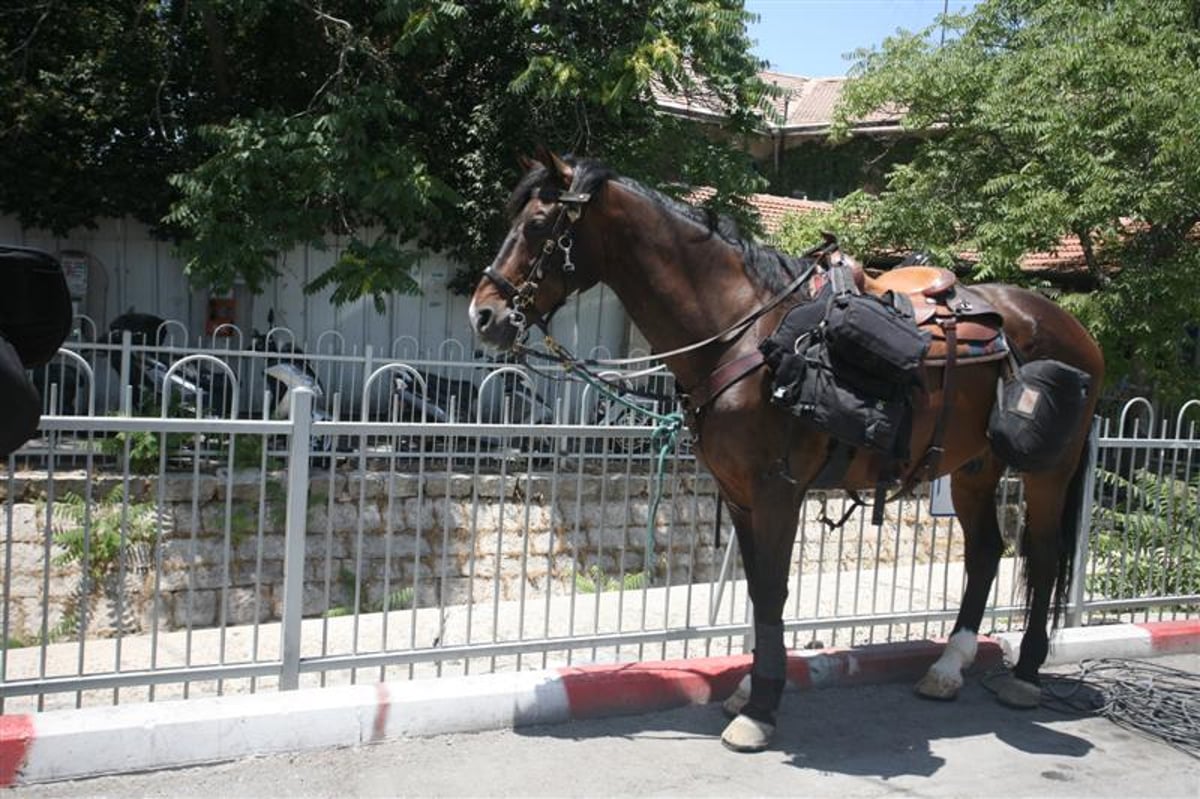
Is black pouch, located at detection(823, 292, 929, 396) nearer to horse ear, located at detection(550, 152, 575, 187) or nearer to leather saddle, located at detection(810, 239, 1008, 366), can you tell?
leather saddle, located at detection(810, 239, 1008, 366)

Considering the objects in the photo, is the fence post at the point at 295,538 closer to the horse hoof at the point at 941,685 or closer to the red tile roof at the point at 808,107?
the horse hoof at the point at 941,685

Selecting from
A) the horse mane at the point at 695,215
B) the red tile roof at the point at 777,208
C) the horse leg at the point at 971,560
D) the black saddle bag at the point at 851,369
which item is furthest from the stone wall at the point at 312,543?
the red tile roof at the point at 777,208

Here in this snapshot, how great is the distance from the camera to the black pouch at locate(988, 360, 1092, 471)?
4434mm

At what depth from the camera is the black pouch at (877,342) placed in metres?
3.90

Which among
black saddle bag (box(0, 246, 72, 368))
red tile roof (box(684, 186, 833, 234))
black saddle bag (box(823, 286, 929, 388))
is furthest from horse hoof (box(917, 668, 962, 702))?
red tile roof (box(684, 186, 833, 234))

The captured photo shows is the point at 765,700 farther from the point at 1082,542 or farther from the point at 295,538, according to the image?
the point at 1082,542

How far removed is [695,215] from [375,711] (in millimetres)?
2408

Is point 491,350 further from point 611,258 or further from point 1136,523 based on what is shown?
point 1136,523

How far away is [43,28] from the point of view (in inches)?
490

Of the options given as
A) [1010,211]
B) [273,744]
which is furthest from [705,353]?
[1010,211]

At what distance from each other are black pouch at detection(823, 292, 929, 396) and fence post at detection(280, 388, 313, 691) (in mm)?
2137

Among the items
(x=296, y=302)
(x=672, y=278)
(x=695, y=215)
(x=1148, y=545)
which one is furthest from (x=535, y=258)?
(x=296, y=302)

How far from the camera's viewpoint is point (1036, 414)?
4.44 meters

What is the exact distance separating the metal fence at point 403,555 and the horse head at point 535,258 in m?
0.72
